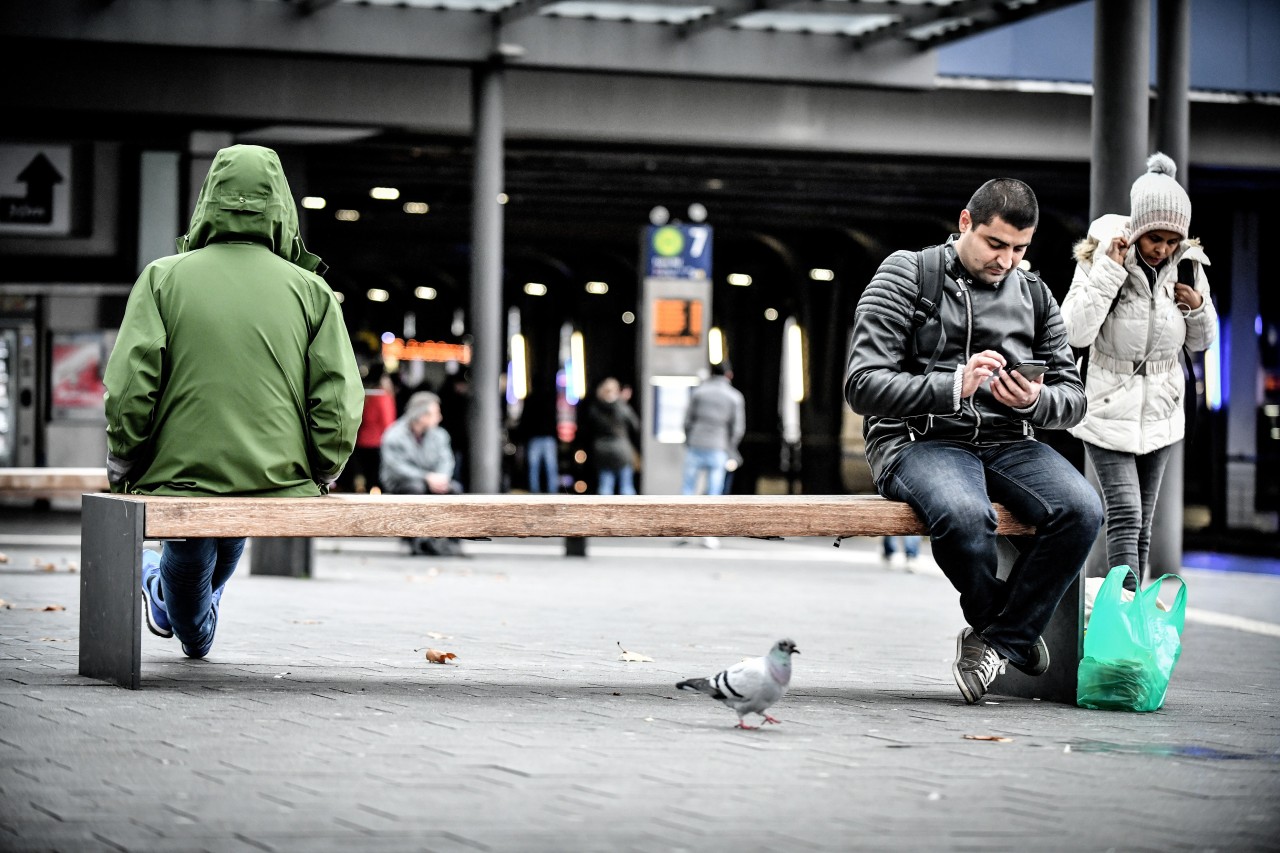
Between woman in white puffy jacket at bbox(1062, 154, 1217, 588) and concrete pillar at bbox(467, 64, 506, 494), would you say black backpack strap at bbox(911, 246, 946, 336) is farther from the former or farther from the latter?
concrete pillar at bbox(467, 64, 506, 494)

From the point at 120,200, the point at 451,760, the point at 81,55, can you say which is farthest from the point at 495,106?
the point at 451,760

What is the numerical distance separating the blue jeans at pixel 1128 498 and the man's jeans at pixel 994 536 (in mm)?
1074

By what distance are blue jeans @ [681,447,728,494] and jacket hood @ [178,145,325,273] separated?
499 inches

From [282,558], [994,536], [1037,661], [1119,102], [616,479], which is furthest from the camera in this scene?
[616,479]

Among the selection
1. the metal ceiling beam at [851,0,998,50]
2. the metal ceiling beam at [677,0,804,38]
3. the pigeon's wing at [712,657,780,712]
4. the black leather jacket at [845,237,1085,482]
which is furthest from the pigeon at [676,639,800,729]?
the metal ceiling beam at [851,0,998,50]

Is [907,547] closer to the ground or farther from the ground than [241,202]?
closer to the ground

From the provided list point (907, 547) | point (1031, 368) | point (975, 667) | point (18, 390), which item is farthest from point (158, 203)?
point (975, 667)

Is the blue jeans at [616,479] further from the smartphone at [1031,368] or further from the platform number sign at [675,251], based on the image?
the smartphone at [1031,368]

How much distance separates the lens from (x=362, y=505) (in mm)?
5695

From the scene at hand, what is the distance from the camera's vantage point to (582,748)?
15.4ft

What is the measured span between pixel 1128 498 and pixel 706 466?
1194 centimetres

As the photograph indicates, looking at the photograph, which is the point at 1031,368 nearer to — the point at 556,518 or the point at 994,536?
the point at 994,536

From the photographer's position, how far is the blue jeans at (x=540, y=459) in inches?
920

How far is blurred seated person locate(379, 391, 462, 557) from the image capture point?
15.4 meters
